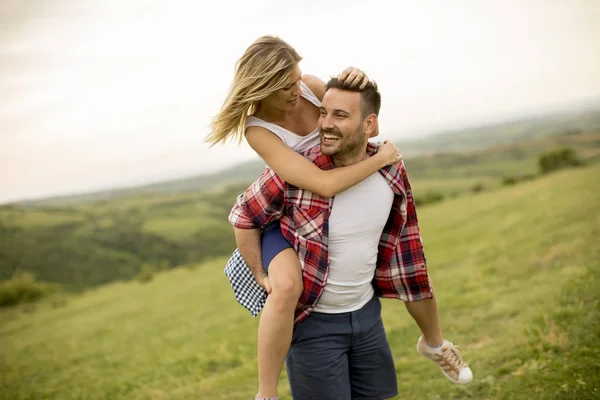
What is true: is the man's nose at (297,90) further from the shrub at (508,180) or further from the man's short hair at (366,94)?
the shrub at (508,180)

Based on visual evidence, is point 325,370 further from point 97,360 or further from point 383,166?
point 97,360

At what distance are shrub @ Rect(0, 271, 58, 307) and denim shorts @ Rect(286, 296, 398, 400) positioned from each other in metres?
21.8

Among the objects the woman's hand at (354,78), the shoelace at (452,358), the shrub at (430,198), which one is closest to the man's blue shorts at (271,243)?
the woman's hand at (354,78)

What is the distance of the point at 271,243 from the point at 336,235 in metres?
0.34

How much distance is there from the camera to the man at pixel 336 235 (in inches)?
100

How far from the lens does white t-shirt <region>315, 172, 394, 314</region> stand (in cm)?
260

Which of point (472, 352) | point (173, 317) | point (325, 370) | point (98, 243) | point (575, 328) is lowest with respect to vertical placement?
point (98, 243)

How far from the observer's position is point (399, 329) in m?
6.49

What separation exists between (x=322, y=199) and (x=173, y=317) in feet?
34.5

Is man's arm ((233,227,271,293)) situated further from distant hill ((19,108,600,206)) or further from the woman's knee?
distant hill ((19,108,600,206))

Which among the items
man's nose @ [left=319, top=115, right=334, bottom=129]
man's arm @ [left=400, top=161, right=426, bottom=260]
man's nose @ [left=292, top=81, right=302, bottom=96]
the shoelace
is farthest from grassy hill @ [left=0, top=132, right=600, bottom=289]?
man's nose @ [left=319, top=115, right=334, bottom=129]

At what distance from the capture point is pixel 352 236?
103 inches

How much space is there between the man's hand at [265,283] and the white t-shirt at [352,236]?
0.28 metres

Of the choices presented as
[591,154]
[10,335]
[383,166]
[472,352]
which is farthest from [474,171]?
[383,166]
